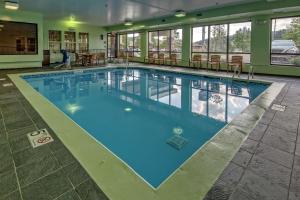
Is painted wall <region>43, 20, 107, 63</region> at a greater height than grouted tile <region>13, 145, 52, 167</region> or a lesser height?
greater

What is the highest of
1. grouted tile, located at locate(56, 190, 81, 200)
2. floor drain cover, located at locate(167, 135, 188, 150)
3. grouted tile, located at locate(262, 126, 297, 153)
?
grouted tile, located at locate(262, 126, 297, 153)

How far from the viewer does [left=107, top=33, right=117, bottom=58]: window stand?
1576 cm

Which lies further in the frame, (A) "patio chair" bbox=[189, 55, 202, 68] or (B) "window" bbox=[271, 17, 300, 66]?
(A) "patio chair" bbox=[189, 55, 202, 68]

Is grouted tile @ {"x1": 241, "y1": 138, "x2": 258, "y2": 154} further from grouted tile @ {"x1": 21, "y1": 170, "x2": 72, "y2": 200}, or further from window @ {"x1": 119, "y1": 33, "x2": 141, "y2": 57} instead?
window @ {"x1": 119, "y1": 33, "x2": 141, "y2": 57}

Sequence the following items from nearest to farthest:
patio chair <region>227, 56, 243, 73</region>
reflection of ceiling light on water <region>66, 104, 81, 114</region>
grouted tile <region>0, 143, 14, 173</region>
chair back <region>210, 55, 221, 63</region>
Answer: grouted tile <region>0, 143, 14, 173</region> → reflection of ceiling light on water <region>66, 104, 81, 114</region> → patio chair <region>227, 56, 243, 73</region> → chair back <region>210, 55, 221, 63</region>

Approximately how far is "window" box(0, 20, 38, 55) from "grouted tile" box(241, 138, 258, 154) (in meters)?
10.5

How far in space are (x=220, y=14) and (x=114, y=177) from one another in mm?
8191

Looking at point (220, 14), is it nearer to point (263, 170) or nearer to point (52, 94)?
point (52, 94)

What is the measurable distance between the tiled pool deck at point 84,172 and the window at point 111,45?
44.9ft

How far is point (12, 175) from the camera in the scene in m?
1.81

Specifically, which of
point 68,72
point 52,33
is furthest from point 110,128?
point 52,33

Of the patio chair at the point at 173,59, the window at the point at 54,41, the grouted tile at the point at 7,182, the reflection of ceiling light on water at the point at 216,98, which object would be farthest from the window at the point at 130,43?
the grouted tile at the point at 7,182

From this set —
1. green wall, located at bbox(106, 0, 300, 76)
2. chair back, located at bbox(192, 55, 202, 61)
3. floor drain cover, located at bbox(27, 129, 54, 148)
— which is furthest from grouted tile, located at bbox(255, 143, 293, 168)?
chair back, located at bbox(192, 55, 202, 61)

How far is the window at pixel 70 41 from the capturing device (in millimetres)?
12789
